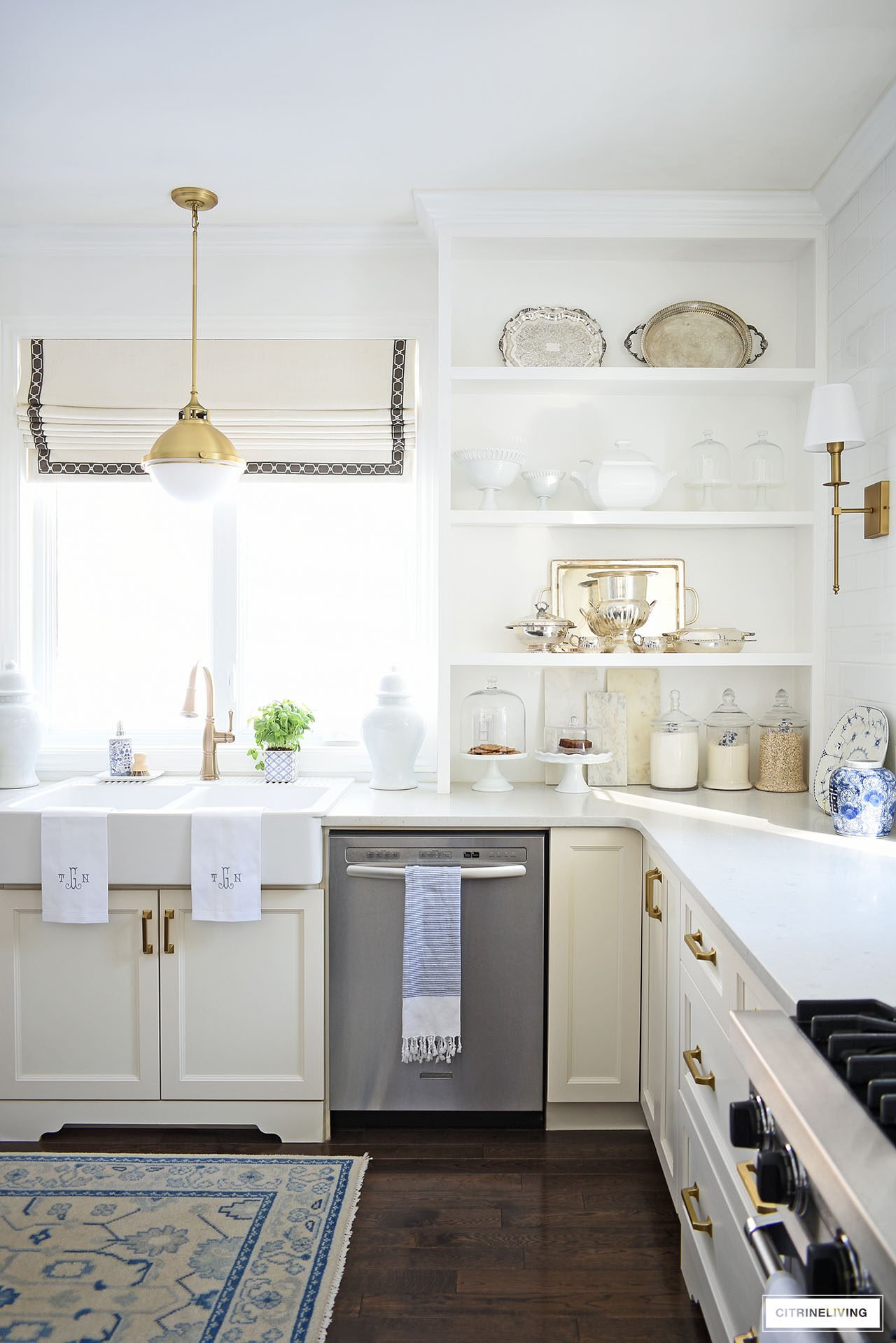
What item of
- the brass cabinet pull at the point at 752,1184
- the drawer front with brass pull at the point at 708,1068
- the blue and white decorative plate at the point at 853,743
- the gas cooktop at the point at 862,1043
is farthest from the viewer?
the blue and white decorative plate at the point at 853,743

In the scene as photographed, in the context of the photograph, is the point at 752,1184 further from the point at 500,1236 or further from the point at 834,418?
the point at 834,418

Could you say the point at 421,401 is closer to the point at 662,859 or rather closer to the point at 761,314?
the point at 761,314

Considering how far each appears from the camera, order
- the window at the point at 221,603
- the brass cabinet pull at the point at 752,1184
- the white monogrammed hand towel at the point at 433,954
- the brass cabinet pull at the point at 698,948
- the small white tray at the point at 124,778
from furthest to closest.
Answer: the window at the point at 221,603, the small white tray at the point at 124,778, the white monogrammed hand towel at the point at 433,954, the brass cabinet pull at the point at 698,948, the brass cabinet pull at the point at 752,1184

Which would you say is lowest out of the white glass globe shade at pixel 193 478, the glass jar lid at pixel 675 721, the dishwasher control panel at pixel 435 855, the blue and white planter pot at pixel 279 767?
the dishwasher control panel at pixel 435 855

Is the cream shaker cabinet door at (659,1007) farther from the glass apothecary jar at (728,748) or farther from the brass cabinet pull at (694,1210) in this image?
the glass apothecary jar at (728,748)

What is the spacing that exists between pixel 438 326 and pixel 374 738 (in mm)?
1319

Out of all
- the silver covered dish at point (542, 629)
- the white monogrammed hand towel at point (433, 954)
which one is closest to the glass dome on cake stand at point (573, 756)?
the silver covered dish at point (542, 629)

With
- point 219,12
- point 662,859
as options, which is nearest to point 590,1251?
point 662,859

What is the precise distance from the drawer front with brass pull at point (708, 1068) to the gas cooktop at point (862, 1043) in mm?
370

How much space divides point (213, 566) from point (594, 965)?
5.96 feet

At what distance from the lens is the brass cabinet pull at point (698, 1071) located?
1775 mm

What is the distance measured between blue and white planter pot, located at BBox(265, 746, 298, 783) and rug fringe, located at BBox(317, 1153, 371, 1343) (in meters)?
1.12

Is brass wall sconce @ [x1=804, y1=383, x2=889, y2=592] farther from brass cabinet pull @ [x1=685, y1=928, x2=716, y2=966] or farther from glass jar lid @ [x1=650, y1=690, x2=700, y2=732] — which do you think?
brass cabinet pull @ [x1=685, y1=928, x2=716, y2=966]

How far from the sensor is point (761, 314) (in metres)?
3.20
